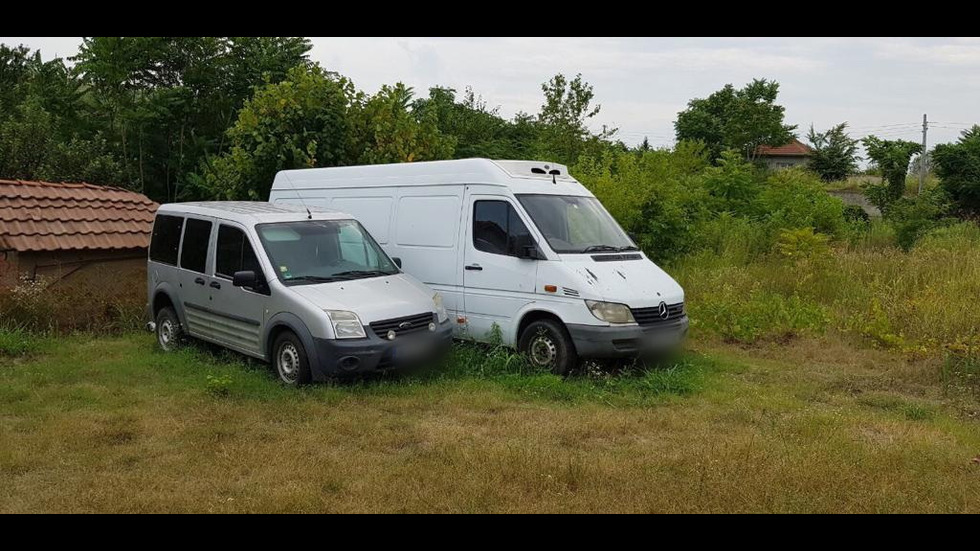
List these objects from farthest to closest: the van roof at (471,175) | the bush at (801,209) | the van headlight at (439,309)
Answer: the bush at (801,209) < the van roof at (471,175) < the van headlight at (439,309)

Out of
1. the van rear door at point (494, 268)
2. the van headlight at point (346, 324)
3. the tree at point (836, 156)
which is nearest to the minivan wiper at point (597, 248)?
the van rear door at point (494, 268)

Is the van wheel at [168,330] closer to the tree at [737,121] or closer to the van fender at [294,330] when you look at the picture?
the van fender at [294,330]

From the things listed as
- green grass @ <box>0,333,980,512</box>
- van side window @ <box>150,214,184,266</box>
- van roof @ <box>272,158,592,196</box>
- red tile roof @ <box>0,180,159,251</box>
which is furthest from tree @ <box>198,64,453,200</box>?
green grass @ <box>0,333,980,512</box>

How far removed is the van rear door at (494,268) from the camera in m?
8.65

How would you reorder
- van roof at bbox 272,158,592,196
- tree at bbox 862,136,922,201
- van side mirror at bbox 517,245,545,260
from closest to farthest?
van side mirror at bbox 517,245,545,260 < van roof at bbox 272,158,592,196 < tree at bbox 862,136,922,201

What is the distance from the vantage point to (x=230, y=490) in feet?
16.4

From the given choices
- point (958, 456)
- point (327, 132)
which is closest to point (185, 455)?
point (958, 456)

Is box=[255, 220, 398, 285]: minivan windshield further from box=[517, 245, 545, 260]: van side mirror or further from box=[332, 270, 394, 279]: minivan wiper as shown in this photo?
box=[517, 245, 545, 260]: van side mirror

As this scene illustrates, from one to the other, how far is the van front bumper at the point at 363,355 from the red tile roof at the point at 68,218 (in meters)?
5.14

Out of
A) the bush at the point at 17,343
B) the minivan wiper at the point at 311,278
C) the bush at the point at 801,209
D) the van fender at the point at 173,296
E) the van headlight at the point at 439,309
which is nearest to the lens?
the minivan wiper at the point at 311,278

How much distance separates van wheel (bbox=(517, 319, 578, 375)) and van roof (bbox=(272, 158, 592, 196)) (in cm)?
163

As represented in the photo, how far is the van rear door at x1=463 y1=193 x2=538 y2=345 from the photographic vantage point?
28.4ft

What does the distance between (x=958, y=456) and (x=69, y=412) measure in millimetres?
7347

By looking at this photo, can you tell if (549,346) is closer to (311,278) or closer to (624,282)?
(624,282)
